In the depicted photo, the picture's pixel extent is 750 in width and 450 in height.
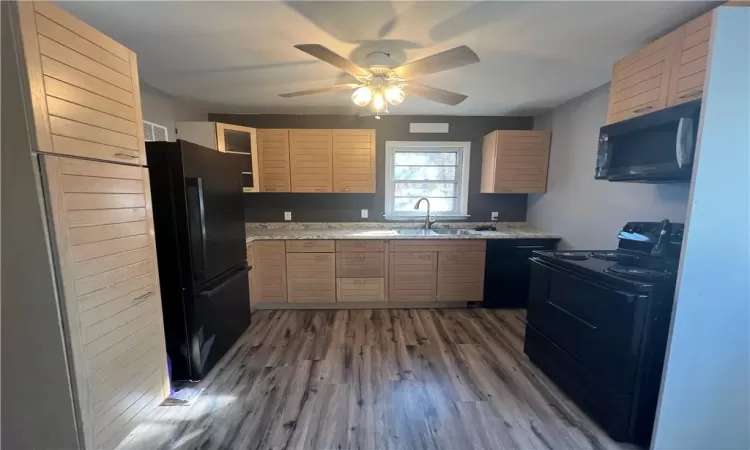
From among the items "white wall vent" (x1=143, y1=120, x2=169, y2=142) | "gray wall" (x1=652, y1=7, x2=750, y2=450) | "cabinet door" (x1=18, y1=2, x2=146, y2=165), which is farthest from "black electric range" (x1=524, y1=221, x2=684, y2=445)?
"white wall vent" (x1=143, y1=120, x2=169, y2=142)

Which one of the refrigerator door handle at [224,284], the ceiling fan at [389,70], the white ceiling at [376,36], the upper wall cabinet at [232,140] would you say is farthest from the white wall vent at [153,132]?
the ceiling fan at [389,70]

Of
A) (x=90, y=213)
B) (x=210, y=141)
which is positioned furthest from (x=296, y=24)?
(x=210, y=141)

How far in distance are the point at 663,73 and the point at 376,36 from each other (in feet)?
5.44

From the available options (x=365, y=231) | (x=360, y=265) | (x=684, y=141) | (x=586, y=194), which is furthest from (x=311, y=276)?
(x=684, y=141)

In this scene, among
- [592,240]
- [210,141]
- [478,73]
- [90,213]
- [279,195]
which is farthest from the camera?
[279,195]

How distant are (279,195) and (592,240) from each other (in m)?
3.50

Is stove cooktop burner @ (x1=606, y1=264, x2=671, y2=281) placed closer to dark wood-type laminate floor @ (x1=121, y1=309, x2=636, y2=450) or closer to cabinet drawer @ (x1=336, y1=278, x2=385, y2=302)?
dark wood-type laminate floor @ (x1=121, y1=309, x2=636, y2=450)

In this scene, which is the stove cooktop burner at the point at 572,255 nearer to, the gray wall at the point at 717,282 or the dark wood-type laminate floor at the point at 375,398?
the gray wall at the point at 717,282

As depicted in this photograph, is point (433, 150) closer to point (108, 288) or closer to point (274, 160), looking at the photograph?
point (274, 160)

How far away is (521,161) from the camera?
343 cm

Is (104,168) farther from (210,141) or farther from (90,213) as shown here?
(210,141)

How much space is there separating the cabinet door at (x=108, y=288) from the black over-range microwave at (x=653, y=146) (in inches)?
108

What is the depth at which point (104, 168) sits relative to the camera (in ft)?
4.44

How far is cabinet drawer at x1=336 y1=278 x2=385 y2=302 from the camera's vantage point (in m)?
3.33
